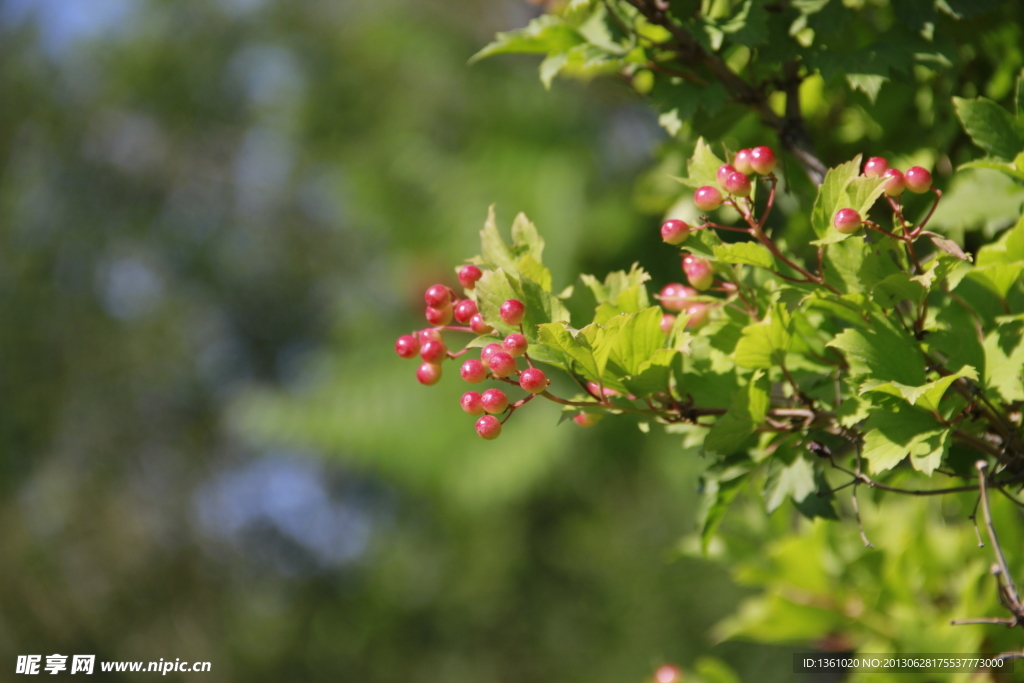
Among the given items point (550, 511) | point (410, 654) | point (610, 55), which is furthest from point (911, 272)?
point (410, 654)

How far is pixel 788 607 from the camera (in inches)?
33.5

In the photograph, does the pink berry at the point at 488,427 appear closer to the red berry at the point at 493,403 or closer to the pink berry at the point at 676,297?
the red berry at the point at 493,403

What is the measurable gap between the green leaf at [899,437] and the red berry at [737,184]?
15 cm

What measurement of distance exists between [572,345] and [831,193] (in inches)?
6.4

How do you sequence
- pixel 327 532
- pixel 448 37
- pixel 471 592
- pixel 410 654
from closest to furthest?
pixel 448 37, pixel 471 592, pixel 410 654, pixel 327 532

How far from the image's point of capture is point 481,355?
45 centimetres

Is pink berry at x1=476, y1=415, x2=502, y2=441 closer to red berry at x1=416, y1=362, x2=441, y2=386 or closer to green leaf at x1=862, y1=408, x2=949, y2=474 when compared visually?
red berry at x1=416, y1=362, x2=441, y2=386

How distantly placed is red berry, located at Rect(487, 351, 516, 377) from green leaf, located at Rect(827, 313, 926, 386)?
0.18 meters

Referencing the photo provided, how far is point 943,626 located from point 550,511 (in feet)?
14.2

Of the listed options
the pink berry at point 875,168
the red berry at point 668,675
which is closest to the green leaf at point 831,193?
the pink berry at point 875,168

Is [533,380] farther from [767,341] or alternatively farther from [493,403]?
[767,341]

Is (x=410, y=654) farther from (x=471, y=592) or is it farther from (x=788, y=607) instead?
(x=788, y=607)

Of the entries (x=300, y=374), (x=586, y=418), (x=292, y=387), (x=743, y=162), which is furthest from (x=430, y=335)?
(x=292, y=387)

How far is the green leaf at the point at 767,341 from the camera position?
472mm
